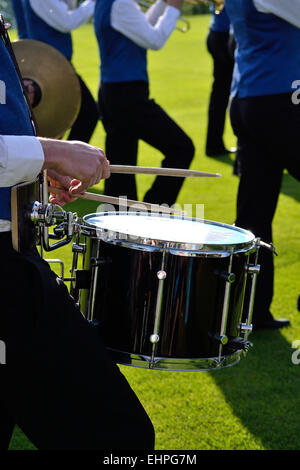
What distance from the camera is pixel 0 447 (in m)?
1.64

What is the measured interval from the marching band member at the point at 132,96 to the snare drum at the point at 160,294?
255cm

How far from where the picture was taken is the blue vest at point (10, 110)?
4.58 feet

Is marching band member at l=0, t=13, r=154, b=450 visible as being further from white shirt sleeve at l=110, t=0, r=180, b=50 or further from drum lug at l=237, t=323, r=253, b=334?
white shirt sleeve at l=110, t=0, r=180, b=50

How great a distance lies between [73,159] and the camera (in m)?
1.38

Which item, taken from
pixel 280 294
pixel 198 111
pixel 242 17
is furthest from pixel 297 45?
pixel 198 111

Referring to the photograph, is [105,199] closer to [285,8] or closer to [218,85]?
[285,8]

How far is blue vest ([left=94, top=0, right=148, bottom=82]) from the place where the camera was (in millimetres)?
4504

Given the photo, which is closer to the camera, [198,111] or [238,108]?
[238,108]

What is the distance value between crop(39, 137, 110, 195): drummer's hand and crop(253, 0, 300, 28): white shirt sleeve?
63.4 inches

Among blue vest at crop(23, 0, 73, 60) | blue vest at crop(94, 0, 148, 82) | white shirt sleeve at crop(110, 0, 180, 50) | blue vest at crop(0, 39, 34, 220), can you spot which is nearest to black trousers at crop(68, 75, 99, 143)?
blue vest at crop(23, 0, 73, 60)

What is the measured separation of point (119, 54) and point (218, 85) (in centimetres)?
264

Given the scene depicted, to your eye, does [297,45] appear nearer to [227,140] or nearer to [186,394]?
[186,394]
